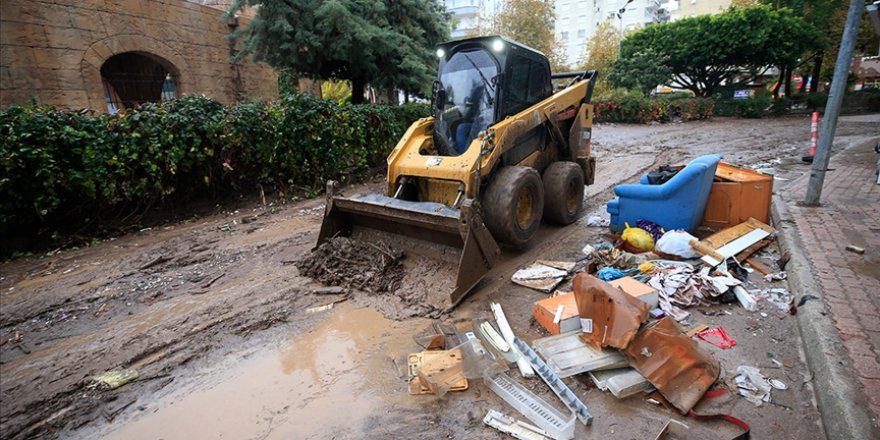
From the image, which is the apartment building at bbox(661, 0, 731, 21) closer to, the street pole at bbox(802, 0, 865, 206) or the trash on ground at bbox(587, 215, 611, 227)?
the street pole at bbox(802, 0, 865, 206)

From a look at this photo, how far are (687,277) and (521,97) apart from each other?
2.80 m

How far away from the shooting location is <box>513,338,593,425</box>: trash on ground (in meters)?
2.47

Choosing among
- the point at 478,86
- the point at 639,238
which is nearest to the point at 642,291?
the point at 639,238

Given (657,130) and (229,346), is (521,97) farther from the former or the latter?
(657,130)

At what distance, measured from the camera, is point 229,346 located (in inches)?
130

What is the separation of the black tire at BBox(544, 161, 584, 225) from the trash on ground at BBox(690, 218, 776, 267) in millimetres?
1653

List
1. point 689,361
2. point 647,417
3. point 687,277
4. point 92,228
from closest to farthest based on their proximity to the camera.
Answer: point 647,417 → point 689,361 → point 687,277 → point 92,228

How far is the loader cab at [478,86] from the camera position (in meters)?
4.91

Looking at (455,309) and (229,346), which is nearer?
(229,346)

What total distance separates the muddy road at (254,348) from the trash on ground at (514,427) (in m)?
0.07

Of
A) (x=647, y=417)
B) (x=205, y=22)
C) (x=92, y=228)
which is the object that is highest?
(x=205, y=22)

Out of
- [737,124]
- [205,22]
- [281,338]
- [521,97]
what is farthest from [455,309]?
[737,124]

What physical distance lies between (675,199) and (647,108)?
18.6 metres

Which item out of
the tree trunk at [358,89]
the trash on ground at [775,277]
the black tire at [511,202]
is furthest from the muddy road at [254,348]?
the tree trunk at [358,89]
